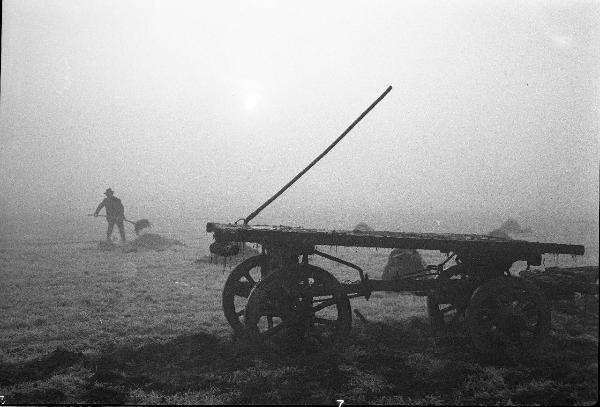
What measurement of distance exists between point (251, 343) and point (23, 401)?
266 cm

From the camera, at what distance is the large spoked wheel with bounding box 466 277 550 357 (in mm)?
5547

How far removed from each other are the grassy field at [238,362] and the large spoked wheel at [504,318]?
222 mm

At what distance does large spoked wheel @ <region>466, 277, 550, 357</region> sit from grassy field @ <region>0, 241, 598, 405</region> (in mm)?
222

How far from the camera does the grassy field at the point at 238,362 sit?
4.62 metres

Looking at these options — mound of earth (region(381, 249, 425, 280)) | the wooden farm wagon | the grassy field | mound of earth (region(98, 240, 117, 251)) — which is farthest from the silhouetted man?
the wooden farm wagon

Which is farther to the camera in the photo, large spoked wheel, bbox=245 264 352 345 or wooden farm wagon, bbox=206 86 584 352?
wooden farm wagon, bbox=206 86 584 352

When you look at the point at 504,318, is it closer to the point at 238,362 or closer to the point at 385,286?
the point at 385,286

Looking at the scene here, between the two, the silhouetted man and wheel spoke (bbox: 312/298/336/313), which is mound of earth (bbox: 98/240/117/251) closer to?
the silhouetted man

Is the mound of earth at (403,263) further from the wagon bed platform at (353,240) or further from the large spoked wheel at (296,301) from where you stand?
the large spoked wheel at (296,301)

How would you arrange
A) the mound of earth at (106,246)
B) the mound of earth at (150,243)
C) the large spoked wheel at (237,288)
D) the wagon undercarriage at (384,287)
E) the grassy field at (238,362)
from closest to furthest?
1. the grassy field at (238,362)
2. the wagon undercarriage at (384,287)
3. the large spoked wheel at (237,288)
4. the mound of earth at (106,246)
5. the mound of earth at (150,243)

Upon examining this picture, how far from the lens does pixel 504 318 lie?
5.60 meters

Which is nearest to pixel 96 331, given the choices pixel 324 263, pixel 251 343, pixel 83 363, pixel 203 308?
pixel 83 363

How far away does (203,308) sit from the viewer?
27.5 ft

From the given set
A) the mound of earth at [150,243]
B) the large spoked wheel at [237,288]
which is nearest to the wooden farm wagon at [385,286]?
the large spoked wheel at [237,288]
